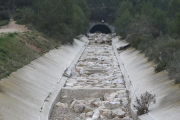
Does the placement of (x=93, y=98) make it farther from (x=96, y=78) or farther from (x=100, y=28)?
Answer: (x=100, y=28)

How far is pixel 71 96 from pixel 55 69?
436 centimetres

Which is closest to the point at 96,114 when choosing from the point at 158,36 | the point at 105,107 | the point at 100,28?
the point at 105,107

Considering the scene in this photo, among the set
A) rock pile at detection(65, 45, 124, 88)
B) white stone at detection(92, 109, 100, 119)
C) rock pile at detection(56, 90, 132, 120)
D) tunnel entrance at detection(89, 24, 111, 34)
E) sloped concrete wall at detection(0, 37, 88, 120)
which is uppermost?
sloped concrete wall at detection(0, 37, 88, 120)

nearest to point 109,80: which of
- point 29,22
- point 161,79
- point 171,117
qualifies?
point 161,79

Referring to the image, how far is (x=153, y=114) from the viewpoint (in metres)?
9.00

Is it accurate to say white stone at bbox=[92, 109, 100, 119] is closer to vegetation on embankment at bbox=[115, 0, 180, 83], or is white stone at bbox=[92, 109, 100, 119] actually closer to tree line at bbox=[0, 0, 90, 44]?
vegetation on embankment at bbox=[115, 0, 180, 83]

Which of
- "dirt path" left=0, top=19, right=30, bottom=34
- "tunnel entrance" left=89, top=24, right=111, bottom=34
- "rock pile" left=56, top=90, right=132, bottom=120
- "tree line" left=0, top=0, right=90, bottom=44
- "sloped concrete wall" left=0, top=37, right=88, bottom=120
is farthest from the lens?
"tunnel entrance" left=89, top=24, right=111, bottom=34

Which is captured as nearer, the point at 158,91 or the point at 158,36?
the point at 158,91

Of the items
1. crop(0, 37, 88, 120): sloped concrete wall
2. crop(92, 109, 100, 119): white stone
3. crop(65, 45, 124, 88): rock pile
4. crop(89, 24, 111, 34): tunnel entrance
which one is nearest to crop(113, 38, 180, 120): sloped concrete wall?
crop(65, 45, 124, 88): rock pile

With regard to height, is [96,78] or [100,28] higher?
[96,78]

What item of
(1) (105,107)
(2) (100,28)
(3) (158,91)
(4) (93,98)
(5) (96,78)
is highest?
(3) (158,91)

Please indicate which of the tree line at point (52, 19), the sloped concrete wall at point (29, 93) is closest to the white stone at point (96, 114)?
the sloped concrete wall at point (29, 93)

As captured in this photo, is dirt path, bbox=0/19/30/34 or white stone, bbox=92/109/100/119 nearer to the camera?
white stone, bbox=92/109/100/119

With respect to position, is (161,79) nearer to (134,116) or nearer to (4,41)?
(134,116)
